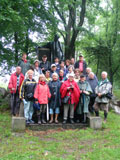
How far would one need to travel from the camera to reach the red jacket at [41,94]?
6059 mm

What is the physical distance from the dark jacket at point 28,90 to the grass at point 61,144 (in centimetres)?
112

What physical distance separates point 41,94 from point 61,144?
189 cm

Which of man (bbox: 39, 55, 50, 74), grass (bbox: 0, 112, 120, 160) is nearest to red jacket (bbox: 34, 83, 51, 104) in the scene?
grass (bbox: 0, 112, 120, 160)

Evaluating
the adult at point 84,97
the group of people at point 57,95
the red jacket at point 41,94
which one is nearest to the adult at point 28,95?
the group of people at point 57,95

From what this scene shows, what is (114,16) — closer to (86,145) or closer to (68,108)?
(68,108)

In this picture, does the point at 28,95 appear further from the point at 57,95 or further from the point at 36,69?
the point at 36,69

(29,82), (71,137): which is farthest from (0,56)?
(71,137)

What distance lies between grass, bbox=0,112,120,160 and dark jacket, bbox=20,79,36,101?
1119mm

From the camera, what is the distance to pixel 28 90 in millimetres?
6125

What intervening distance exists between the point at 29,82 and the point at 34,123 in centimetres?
143

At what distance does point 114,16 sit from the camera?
17.9 meters

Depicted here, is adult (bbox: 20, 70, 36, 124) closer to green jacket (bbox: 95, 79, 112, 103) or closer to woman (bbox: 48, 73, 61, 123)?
woman (bbox: 48, 73, 61, 123)

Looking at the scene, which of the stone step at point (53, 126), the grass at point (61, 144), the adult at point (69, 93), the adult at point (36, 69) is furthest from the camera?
the adult at point (36, 69)

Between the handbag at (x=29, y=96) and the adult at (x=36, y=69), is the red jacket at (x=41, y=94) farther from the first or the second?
the adult at (x=36, y=69)
